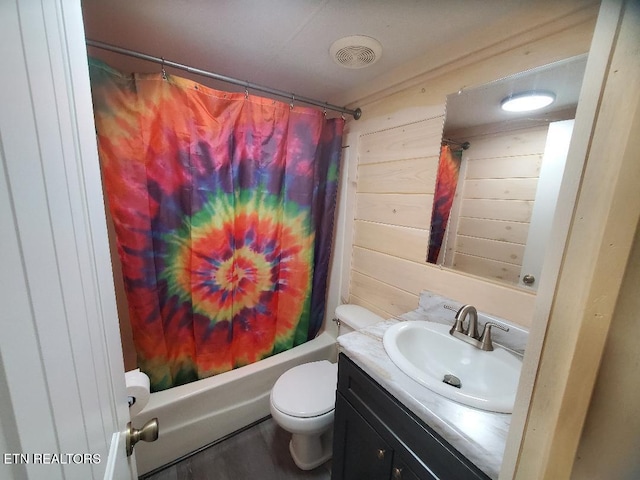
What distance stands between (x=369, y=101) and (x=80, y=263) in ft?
5.28

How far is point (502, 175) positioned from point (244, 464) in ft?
6.44

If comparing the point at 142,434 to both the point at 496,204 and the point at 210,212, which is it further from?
the point at 496,204

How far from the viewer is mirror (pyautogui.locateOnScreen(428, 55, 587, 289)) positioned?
0.88 m

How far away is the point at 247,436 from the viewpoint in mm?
1503

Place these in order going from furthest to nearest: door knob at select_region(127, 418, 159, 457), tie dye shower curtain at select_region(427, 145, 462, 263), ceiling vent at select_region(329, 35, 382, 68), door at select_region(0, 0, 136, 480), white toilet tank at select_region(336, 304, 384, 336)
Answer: white toilet tank at select_region(336, 304, 384, 336), tie dye shower curtain at select_region(427, 145, 462, 263), ceiling vent at select_region(329, 35, 382, 68), door knob at select_region(127, 418, 159, 457), door at select_region(0, 0, 136, 480)

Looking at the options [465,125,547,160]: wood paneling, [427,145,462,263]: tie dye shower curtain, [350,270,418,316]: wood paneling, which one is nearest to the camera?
[465,125,547,160]: wood paneling

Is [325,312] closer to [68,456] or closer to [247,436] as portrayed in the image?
[247,436]

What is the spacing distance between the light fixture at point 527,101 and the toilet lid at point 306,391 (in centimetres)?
153

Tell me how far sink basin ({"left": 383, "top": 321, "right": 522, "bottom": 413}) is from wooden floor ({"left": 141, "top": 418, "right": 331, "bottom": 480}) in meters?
0.95

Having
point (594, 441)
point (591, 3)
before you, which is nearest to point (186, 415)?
point (594, 441)

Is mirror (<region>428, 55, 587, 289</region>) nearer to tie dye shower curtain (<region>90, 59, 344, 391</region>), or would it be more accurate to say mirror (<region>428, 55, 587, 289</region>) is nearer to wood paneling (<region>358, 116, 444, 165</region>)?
wood paneling (<region>358, 116, 444, 165</region>)

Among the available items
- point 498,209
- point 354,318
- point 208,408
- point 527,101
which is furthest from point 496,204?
point 208,408

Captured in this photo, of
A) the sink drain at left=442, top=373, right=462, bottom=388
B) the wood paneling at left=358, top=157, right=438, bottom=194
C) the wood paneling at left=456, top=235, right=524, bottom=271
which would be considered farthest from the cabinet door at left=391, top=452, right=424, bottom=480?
the wood paneling at left=358, top=157, right=438, bottom=194

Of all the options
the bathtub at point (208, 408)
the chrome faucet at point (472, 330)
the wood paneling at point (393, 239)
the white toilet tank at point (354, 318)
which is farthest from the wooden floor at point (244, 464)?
the wood paneling at point (393, 239)
